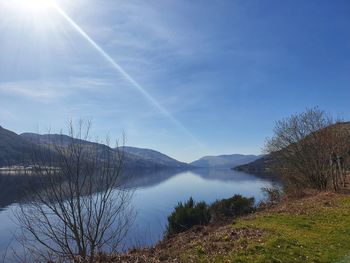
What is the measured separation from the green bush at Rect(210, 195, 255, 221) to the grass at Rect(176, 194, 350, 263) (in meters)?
6.61

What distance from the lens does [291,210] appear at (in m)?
18.9

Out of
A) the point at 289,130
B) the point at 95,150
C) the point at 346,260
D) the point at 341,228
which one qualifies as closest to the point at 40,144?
the point at 95,150

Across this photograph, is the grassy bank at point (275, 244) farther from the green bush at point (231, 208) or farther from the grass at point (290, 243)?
the green bush at point (231, 208)

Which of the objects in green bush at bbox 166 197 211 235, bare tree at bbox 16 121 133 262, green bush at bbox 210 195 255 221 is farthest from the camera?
green bush at bbox 210 195 255 221

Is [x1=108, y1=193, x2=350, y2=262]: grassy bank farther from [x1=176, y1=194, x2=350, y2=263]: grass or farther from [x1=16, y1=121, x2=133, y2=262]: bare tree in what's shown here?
[x1=16, y1=121, x2=133, y2=262]: bare tree

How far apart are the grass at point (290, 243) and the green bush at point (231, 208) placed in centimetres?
661

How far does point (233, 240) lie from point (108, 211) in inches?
182

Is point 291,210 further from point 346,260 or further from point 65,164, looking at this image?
point 65,164

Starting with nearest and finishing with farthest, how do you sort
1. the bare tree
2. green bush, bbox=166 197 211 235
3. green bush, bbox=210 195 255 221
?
the bare tree
green bush, bbox=166 197 211 235
green bush, bbox=210 195 255 221

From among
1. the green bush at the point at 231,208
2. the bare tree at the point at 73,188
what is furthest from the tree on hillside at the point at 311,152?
the bare tree at the point at 73,188

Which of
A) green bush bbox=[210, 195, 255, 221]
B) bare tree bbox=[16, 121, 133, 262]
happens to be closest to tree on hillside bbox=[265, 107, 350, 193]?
green bush bbox=[210, 195, 255, 221]

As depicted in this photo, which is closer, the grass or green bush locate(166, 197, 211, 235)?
the grass

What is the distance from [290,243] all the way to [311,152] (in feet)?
80.6

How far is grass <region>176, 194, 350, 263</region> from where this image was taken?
9.94 metres
